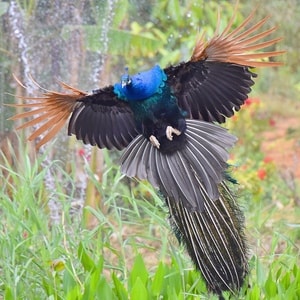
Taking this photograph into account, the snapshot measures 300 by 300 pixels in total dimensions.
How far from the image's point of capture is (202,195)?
264 cm

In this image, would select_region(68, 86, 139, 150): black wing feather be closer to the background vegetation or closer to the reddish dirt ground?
the background vegetation

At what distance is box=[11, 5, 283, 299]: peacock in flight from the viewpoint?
2617 mm

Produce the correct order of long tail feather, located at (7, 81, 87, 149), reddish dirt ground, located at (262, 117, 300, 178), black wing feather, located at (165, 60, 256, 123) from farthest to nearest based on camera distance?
reddish dirt ground, located at (262, 117, 300, 178) < long tail feather, located at (7, 81, 87, 149) < black wing feather, located at (165, 60, 256, 123)

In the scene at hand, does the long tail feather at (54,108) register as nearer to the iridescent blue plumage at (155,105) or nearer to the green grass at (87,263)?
the iridescent blue plumage at (155,105)

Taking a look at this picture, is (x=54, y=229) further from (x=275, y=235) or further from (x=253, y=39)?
(x=253, y=39)

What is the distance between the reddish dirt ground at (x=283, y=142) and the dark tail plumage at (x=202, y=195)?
379 centimetres

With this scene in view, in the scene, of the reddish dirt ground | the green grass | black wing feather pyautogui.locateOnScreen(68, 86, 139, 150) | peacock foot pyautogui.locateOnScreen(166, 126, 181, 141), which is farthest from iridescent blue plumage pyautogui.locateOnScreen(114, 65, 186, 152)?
the reddish dirt ground

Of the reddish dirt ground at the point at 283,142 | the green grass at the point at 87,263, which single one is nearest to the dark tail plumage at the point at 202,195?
the green grass at the point at 87,263

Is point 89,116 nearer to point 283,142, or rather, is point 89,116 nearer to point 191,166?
point 191,166

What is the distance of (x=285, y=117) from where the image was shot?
29.0 ft

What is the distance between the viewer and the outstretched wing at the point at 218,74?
103 inches

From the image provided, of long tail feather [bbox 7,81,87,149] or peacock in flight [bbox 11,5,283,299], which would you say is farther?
long tail feather [bbox 7,81,87,149]

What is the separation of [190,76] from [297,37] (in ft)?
14.6

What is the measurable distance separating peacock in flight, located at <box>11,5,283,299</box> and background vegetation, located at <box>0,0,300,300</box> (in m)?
0.16
